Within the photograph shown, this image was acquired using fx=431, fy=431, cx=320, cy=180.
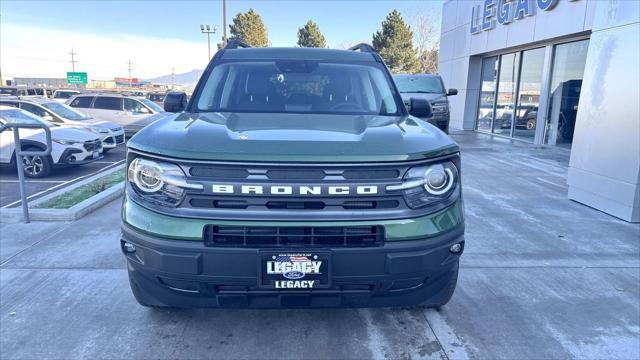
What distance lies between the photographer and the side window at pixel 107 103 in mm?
14289

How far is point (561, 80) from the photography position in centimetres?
1215

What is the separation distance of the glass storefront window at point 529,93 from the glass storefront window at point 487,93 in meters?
2.04

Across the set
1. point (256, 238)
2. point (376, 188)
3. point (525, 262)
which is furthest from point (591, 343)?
point (256, 238)

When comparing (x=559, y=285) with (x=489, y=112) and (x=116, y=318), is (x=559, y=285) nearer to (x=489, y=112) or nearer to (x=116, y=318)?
(x=116, y=318)

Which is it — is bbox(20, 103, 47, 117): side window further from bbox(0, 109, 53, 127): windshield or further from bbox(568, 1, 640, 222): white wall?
bbox(568, 1, 640, 222): white wall

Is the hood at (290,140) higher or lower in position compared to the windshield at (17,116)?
higher

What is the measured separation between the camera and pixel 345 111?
330 centimetres

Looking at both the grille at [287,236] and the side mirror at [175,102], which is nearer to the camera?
the grille at [287,236]

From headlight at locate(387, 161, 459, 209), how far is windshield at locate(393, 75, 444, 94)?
11.2 m

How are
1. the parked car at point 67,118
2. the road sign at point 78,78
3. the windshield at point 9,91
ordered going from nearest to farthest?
the parked car at point 67,118 → the windshield at point 9,91 → the road sign at point 78,78

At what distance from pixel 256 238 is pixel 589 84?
18.9 ft

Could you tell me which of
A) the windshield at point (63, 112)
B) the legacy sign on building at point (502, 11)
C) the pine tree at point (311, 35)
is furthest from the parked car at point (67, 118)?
the pine tree at point (311, 35)

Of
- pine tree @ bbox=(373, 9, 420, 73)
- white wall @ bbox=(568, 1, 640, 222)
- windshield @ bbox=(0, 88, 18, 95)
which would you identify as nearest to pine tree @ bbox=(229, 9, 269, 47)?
pine tree @ bbox=(373, 9, 420, 73)

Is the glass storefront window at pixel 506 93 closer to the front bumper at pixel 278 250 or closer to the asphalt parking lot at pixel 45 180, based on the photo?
the asphalt parking lot at pixel 45 180
